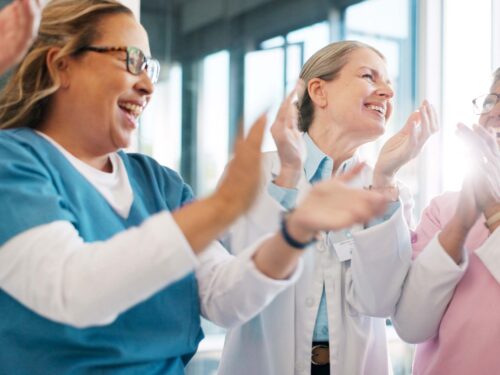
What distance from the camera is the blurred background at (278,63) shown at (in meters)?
2.90

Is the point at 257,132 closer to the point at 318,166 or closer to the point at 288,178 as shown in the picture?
the point at 288,178

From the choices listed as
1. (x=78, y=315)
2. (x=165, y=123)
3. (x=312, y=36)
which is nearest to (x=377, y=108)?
(x=78, y=315)

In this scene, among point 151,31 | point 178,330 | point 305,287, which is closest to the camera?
point 178,330

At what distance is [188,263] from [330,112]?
990 millimetres

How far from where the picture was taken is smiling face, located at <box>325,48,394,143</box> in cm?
182

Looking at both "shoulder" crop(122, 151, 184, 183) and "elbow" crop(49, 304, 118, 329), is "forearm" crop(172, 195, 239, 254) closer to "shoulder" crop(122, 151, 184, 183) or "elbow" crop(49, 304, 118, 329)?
"elbow" crop(49, 304, 118, 329)

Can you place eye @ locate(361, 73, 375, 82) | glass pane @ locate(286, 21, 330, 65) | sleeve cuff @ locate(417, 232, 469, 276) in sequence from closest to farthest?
sleeve cuff @ locate(417, 232, 469, 276) < eye @ locate(361, 73, 375, 82) < glass pane @ locate(286, 21, 330, 65)

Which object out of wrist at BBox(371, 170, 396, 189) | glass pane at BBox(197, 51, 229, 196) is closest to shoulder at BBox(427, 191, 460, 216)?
wrist at BBox(371, 170, 396, 189)

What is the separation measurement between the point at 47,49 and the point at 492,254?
3.67ft

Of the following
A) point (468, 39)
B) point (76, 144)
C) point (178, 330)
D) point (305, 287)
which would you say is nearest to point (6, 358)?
point (178, 330)

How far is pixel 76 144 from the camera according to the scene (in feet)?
4.40

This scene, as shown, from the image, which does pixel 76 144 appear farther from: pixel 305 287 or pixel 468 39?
A: pixel 468 39

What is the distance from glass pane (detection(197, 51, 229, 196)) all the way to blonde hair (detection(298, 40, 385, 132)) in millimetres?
1044

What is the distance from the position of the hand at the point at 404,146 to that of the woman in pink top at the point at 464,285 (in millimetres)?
134
